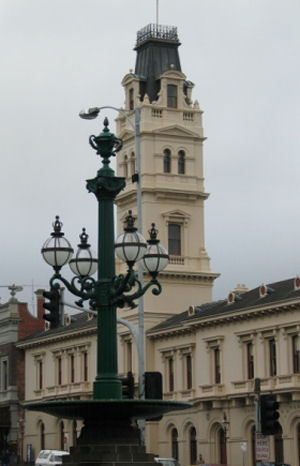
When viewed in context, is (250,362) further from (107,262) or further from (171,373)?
(107,262)

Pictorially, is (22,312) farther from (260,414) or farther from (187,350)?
(260,414)

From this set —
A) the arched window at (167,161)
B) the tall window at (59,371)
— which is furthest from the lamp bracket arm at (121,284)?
the tall window at (59,371)

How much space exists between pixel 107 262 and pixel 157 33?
6225 centimetres

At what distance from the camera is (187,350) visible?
7300 cm

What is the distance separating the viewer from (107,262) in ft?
70.0

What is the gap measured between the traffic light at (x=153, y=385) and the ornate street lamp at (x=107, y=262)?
3737 mm

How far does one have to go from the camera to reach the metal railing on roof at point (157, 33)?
8188cm

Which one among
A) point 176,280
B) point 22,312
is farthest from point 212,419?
point 22,312

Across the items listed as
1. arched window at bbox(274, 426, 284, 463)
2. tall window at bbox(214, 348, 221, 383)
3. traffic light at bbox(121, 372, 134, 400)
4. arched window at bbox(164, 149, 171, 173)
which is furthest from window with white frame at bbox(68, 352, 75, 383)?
traffic light at bbox(121, 372, 134, 400)

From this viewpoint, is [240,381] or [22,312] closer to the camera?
[240,381]

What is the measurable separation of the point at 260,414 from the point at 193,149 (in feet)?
182

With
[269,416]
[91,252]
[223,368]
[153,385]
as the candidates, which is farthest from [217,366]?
[91,252]

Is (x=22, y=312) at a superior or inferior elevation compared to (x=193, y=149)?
inferior

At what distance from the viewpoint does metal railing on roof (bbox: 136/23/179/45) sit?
8188 cm
